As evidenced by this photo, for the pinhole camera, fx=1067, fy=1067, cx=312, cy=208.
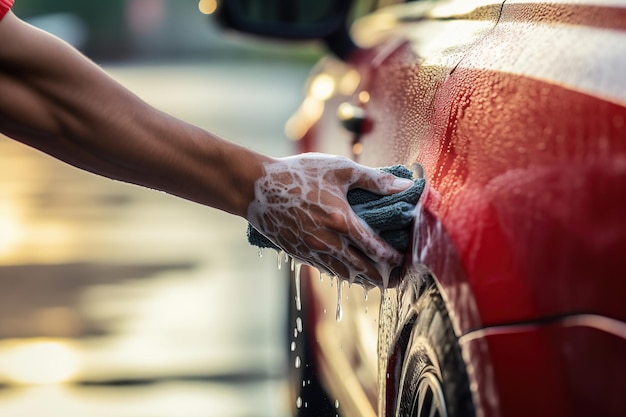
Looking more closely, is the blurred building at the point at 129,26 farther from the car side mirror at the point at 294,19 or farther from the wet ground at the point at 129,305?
the car side mirror at the point at 294,19

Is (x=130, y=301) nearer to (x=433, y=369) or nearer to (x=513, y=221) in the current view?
(x=433, y=369)

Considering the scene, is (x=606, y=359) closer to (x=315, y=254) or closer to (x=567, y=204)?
(x=567, y=204)

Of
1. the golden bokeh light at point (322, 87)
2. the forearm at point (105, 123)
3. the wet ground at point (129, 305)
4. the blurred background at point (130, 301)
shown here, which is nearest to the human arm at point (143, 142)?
the forearm at point (105, 123)

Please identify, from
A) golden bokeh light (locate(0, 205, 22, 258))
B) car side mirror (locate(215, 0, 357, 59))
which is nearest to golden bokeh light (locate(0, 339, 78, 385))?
car side mirror (locate(215, 0, 357, 59))

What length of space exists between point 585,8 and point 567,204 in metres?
0.35

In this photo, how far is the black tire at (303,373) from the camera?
3.15 m

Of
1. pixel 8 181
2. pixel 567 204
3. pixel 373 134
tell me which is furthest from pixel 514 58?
pixel 8 181

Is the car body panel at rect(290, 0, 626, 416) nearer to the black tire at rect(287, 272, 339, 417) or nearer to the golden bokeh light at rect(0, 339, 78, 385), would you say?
the black tire at rect(287, 272, 339, 417)

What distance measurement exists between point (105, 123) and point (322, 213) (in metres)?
0.46

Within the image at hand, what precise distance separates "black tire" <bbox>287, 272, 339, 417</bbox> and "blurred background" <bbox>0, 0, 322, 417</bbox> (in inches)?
10.5

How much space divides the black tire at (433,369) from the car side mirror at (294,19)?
5.65 ft

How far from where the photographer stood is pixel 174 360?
485 centimetres

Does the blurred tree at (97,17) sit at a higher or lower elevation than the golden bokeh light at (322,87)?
higher

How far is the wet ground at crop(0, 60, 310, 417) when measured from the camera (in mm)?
4441
